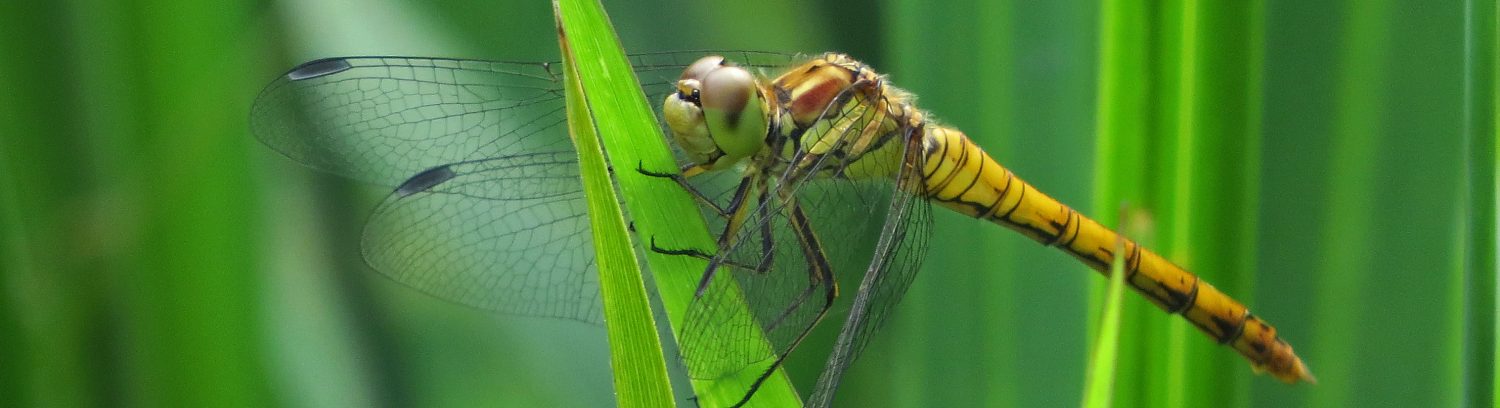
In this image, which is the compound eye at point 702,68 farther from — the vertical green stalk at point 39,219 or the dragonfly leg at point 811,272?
the vertical green stalk at point 39,219

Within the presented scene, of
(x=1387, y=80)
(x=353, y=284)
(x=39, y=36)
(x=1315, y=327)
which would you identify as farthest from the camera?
(x=353, y=284)

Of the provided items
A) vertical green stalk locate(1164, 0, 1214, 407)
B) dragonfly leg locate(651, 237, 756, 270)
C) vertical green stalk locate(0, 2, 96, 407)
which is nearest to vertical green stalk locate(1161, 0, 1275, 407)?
vertical green stalk locate(1164, 0, 1214, 407)

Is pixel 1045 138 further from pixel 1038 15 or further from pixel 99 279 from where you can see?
pixel 99 279

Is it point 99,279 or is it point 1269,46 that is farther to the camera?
point 99,279

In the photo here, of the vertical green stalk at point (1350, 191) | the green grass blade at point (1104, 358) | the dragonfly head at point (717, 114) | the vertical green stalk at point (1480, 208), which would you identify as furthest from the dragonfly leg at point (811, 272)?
the vertical green stalk at point (1480, 208)

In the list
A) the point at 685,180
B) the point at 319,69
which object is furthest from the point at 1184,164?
the point at 319,69

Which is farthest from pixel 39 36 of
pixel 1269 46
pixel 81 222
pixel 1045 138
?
pixel 1269 46
